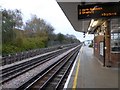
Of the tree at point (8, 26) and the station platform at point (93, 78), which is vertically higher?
the tree at point (8, 26)

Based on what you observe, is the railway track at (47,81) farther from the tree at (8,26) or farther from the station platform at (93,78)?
the tree at (8,26)

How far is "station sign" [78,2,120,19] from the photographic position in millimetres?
13219

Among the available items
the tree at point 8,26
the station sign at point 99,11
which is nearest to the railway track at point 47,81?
the station sign at point 99,11

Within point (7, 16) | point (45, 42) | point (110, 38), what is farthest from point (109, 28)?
point (45, 42)

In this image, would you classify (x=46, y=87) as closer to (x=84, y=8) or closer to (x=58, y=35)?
(x=84, y=8)

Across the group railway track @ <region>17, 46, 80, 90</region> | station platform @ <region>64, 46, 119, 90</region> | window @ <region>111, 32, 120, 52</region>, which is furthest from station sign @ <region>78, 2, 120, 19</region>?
window @ <region>111, 32, 120, 52</region>

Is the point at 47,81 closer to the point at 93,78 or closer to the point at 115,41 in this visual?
the point at 93,78

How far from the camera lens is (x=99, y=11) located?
13.4 metres

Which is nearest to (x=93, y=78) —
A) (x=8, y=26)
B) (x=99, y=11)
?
(x=99, y=11)

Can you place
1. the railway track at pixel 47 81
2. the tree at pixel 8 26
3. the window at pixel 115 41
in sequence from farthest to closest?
the tree at pixel 8 26 → the window at pixel 115 41 → the railway track at pixel 47 81

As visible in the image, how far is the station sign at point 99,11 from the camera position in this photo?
43.4 ft

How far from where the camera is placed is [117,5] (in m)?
13.5

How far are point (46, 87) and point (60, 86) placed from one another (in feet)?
2.27

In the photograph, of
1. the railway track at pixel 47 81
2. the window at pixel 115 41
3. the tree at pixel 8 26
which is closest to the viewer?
the railway track at pixel 47 81
